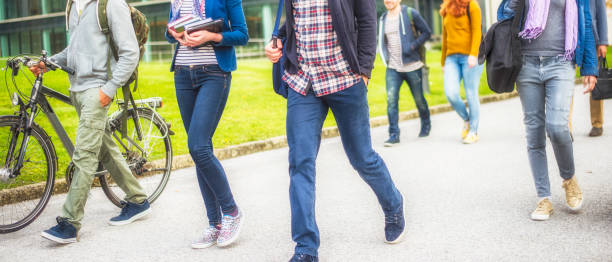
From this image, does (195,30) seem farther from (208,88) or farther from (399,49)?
(399,49)

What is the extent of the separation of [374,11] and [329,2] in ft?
1.04

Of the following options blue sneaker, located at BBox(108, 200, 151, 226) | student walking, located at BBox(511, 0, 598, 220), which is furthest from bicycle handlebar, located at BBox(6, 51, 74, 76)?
student walking, located at BBox(511, 0, 598, 220)

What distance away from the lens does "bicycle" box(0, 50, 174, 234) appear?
4738 mm

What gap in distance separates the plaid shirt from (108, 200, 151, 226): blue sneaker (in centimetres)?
201

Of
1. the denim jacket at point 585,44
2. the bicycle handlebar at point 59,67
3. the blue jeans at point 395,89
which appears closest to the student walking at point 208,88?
the bicycle handlebar at point 59,67

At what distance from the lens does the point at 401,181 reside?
624 centimetres

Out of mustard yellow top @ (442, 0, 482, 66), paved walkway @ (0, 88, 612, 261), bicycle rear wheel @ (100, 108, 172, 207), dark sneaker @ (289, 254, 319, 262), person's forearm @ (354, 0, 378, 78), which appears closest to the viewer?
dark sneaker @ (289, 254, 319, 262)

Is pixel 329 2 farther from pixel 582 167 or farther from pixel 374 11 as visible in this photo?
pixel 582 167

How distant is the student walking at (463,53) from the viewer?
8.44 m

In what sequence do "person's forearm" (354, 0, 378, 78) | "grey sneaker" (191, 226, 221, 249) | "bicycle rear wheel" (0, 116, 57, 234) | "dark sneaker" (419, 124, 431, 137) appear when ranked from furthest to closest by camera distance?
"dark sneaker" (419, 124, 431, 137) < "bicycle rear wheel" (0, 116, 57, 234) < "grey sneaker" (191, 226, 221, 249) < "person's forearm" (354, 0, 378, 78)

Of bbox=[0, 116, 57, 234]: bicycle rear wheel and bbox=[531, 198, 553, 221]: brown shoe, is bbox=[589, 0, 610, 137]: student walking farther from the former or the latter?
bbox=[0, 116, 57, 234]: bicycle rear wheel

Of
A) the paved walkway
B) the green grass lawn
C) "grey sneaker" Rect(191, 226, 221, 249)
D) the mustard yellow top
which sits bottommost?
the green grass lawn

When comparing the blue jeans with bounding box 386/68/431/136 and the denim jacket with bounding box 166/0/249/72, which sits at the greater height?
the denim jacket with bounding box 166/0/249/72

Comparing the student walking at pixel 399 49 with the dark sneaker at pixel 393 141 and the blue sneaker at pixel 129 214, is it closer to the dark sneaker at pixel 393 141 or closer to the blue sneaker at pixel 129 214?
the dark sneaker at pixel 393 141
